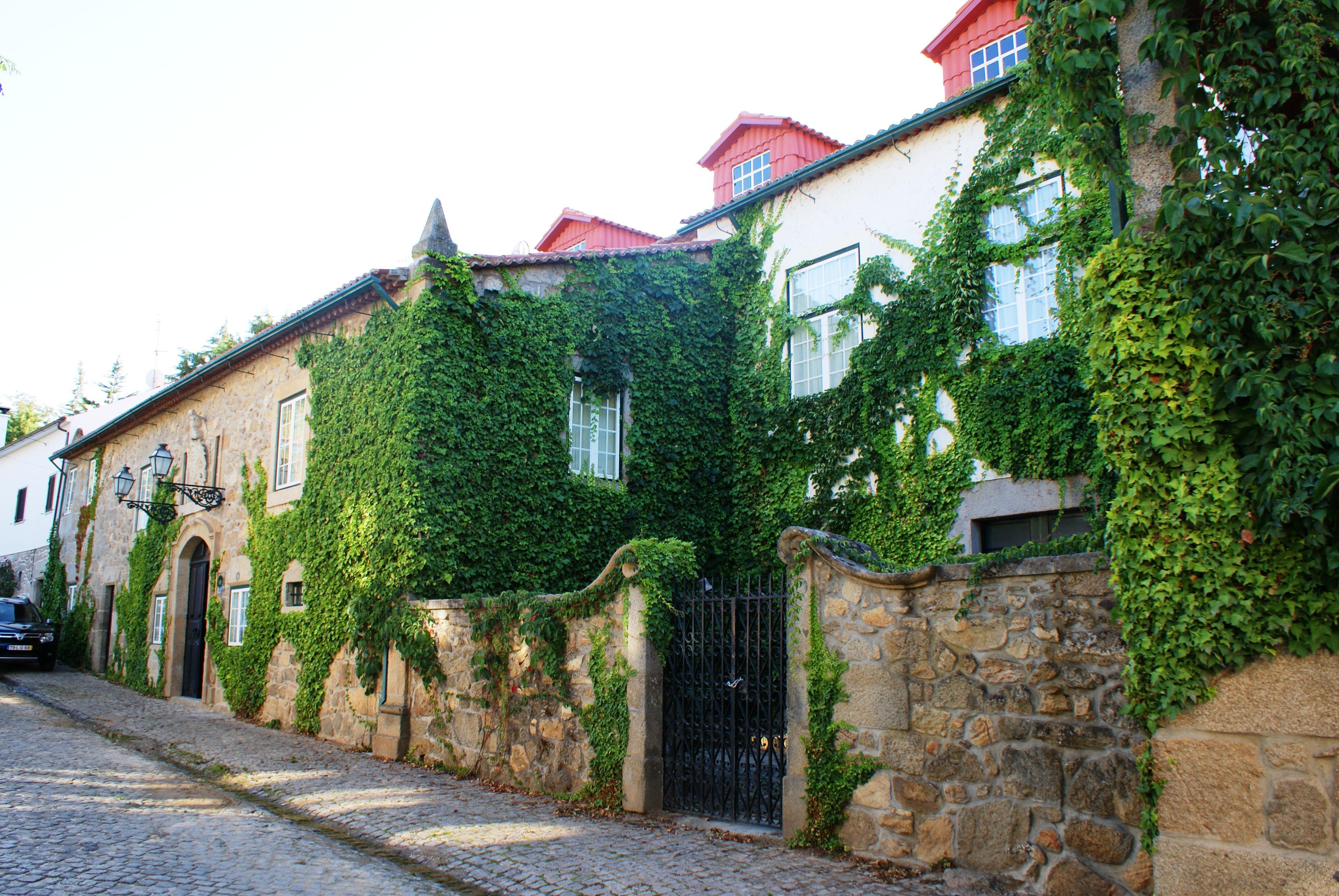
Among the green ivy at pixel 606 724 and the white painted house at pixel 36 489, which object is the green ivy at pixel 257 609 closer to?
the green ivy at pixel 606 724

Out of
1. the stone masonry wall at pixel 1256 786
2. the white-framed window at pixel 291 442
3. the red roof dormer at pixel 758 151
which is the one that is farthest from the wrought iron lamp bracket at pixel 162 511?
the stone masonry wall at pixel 1256 786

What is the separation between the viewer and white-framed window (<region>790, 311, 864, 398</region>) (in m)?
12.2

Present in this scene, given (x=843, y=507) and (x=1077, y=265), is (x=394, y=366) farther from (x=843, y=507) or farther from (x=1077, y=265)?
(x=1077, y=265)

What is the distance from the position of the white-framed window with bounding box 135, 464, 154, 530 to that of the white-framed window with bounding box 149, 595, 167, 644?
176 centimetres

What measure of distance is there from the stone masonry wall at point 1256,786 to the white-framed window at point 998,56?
391 inches

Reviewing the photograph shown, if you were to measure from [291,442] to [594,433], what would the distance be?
4826mm

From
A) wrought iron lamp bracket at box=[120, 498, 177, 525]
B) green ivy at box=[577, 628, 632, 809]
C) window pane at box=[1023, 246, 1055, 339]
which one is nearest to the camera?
green ivy at box=[577, 628, 632, 809]

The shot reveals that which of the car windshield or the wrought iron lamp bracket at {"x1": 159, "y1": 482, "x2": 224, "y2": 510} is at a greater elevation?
the wrought iron lamp bracket at {"x1": 159, "y1": 482, "x2": 224, "y2": 510}

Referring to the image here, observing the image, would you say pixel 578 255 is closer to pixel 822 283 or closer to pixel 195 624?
pixel 822 283

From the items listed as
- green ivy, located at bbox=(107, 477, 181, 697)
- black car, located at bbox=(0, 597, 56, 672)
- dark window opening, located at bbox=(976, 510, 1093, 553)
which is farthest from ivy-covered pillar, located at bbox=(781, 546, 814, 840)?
black car, located at bbox=(0, 597, 56, 672)

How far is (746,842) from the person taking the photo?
6203 mm

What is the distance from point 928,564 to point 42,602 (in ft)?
84.7

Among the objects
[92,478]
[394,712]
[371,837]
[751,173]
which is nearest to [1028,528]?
[394,712]

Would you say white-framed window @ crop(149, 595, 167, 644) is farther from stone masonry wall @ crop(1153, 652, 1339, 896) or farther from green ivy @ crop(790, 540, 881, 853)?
stone masonry wall @ crop(1153, 652, 1339, 896)
